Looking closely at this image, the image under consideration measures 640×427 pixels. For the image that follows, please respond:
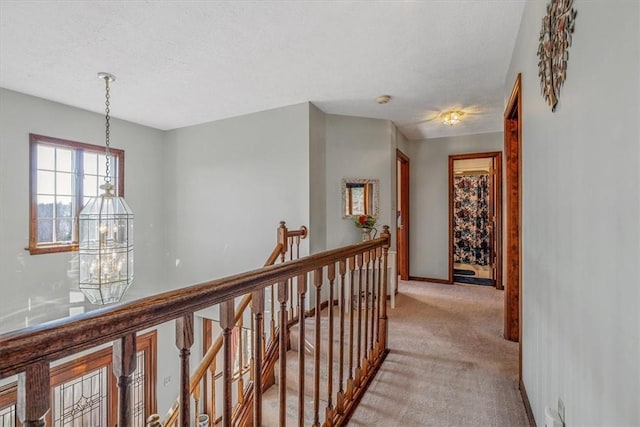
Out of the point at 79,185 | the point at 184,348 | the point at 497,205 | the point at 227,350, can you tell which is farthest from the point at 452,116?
the point at 79,185

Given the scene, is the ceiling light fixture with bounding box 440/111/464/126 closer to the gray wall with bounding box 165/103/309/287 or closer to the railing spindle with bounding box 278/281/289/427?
the gray wall with bounding box 165/103/309/287

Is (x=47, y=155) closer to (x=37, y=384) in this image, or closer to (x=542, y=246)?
(x=37, y=384)

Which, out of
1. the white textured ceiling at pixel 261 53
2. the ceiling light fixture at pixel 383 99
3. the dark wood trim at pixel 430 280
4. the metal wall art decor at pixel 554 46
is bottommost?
the dark wood trim at pixel 430 280

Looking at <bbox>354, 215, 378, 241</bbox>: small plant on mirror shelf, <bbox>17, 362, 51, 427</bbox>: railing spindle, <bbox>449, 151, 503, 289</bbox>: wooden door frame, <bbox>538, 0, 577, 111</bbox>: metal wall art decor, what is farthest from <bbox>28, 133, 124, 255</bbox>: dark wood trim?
<bbox>449, 151, 503, 289</bbox>: wooden door frame

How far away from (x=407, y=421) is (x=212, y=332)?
318cm

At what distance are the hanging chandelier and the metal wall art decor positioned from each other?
3.32 metres

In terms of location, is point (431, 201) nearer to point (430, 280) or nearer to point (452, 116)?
point (430, 280)

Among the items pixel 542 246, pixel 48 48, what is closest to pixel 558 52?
pixel 542 246

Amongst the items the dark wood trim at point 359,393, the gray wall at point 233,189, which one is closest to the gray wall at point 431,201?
the gray wall at point 233,189

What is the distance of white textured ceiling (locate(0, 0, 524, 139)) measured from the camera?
6.55ft

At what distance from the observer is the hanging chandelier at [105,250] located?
124 inches

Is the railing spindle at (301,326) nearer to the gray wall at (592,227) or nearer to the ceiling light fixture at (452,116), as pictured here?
the gray wall at (592,227)

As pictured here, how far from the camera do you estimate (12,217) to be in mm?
3188

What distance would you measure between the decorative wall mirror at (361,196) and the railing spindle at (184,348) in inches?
133
